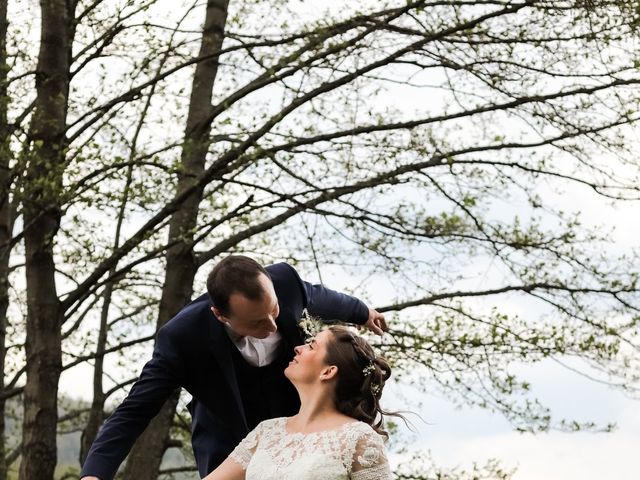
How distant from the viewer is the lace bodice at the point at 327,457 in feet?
13.9

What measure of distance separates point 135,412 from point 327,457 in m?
0.93

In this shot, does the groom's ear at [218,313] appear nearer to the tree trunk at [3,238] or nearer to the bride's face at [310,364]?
the bride's face at [310,364]

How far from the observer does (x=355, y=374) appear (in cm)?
Answer: 434

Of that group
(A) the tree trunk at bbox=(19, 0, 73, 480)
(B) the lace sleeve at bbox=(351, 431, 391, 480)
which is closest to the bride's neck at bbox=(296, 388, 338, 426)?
(B) the lace sleeve at bbox=(351, 431, 391, 480)

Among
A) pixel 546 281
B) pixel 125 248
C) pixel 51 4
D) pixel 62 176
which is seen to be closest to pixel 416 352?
pixel 546 281

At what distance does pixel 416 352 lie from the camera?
439 inches

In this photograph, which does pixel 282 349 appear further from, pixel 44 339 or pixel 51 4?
pixel 51 4

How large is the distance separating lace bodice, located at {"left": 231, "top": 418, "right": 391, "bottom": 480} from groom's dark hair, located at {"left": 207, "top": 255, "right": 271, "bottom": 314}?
636 mm

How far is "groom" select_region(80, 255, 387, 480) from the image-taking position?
434 centimetres

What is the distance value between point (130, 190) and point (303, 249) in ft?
9.61

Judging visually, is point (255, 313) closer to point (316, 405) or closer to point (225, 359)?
point (316, 405)

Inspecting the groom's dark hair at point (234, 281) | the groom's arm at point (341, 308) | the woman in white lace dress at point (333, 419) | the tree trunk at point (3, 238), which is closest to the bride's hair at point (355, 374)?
the woman in white lace dress at point (333, 419)

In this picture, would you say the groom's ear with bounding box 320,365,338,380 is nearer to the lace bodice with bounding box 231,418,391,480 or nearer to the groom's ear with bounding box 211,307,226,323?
the lace bodice with bounding box 231,418,391,480

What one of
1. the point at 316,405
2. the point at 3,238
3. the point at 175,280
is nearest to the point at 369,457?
the point at 316,405
